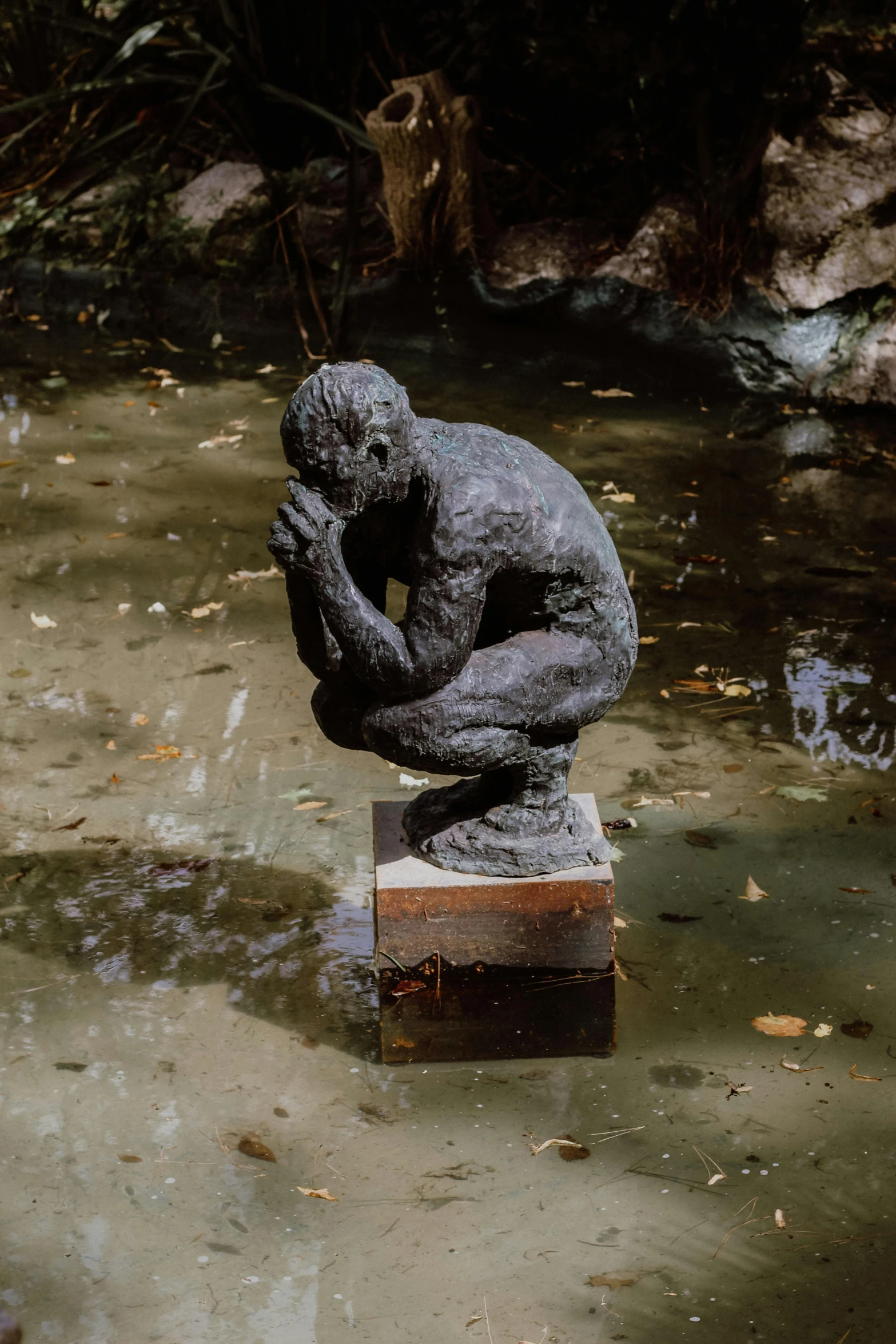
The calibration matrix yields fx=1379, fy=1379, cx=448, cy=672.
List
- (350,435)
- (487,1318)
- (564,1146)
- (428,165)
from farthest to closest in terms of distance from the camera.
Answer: (428,165), (564,1146), (350,435), (487,1318)

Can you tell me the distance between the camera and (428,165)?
848 cm

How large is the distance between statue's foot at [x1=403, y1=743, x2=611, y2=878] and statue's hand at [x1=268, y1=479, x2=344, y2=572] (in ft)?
2.56

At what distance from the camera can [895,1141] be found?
9.85 feet

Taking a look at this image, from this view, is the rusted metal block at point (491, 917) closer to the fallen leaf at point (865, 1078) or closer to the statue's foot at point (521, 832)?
the statue's foot at point (521, 832)

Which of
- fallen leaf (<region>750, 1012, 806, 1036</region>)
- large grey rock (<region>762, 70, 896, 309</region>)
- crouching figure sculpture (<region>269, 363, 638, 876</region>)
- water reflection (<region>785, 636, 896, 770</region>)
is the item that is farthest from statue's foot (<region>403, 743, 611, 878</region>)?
large grey rock (<region>762, 70, 896, 309</region>)

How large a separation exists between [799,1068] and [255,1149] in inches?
49.8

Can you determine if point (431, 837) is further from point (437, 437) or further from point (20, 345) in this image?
point (20, 345)

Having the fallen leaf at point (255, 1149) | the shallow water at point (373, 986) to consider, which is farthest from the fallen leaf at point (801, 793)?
the fallen leaf at point (255, 1149)

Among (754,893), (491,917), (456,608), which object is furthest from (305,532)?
(754,893)

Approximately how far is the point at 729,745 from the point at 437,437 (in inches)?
78.4

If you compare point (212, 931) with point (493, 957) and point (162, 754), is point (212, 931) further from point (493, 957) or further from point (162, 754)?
point (162, 754)

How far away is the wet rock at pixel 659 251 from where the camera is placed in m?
8.52

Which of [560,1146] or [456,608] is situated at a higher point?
[456,608]

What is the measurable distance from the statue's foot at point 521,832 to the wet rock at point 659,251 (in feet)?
18.9
